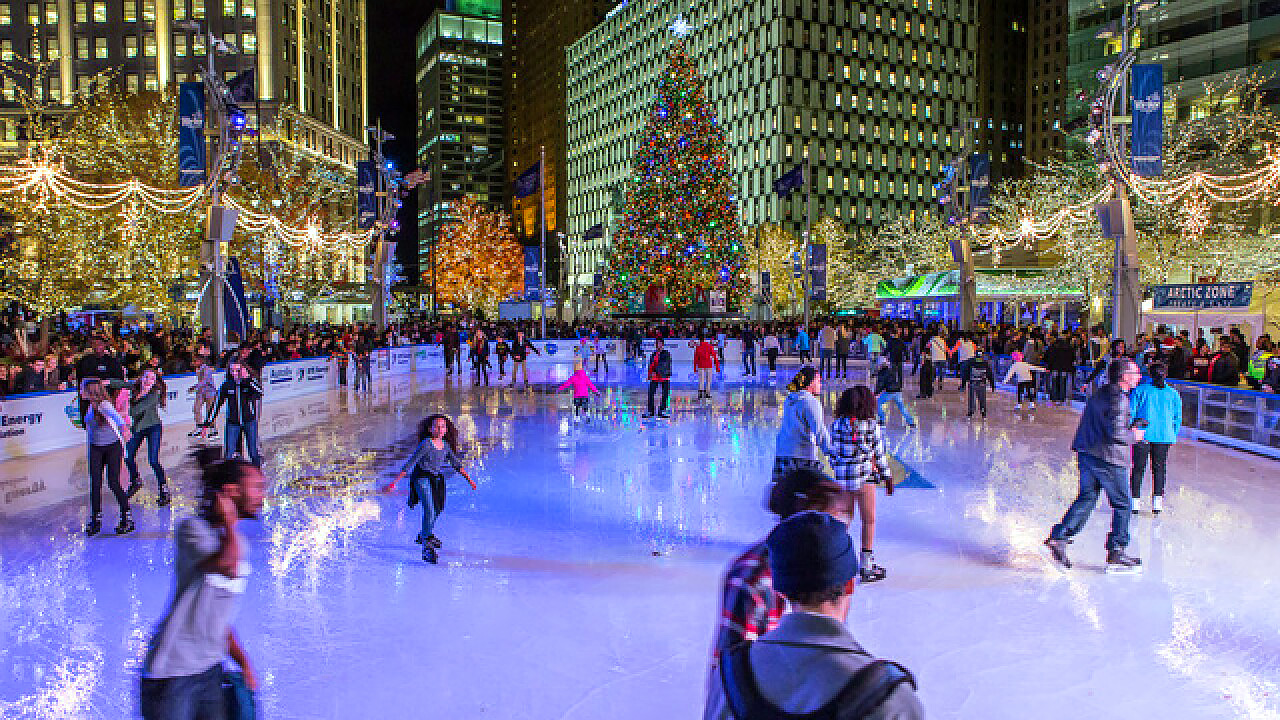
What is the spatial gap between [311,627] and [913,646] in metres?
3.92

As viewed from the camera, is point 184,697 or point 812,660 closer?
point 812,660

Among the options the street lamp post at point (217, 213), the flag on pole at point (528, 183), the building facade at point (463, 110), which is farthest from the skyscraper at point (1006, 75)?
the street lamp post at point (217, 213)

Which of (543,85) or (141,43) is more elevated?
(543,85)

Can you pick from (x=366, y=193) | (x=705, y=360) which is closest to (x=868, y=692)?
(x=705, y=360)

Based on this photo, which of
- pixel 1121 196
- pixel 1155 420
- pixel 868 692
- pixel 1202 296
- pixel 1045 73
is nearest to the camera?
pixel 868 692

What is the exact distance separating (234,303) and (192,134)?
4284 millimetres

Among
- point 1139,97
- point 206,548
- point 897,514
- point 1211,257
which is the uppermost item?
point 1139,97

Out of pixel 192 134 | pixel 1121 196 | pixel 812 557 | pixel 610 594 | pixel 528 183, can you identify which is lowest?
pixel 610 594

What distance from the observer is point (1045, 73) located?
4948 inches

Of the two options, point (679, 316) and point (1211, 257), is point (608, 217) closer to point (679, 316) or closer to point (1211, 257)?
point (679, 316)

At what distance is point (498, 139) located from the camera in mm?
160875

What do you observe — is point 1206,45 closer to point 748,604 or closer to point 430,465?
point 430,465

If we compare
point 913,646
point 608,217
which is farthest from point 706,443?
point 608,217

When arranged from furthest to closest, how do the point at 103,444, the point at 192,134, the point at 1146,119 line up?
the point at 192,134
the point at 1146,119
the point at 103,444
